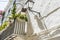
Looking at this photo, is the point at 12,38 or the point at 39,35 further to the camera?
the point at 12,38

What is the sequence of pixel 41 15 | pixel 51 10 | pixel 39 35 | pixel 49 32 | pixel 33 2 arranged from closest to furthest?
pixel 49 32, pixel 39 35, pixel 51 10, pixel 41 15, pixel 33 2

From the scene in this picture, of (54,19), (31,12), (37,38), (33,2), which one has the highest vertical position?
(33,2)

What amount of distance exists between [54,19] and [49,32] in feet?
1.96

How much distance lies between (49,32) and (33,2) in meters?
2.46

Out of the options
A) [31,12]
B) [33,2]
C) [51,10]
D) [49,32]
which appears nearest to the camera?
[49,32]

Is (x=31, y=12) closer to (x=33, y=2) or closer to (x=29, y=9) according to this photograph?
(x=29, y=9)

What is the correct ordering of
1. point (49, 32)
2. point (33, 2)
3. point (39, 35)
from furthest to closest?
point (33, 2), point (39, 35), point (49, 32)

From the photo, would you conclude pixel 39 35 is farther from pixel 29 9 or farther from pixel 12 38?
pixel 29 9

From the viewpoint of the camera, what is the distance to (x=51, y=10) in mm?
5281

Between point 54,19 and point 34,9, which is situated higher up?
point 34,9

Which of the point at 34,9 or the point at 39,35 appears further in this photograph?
the point at 34,9

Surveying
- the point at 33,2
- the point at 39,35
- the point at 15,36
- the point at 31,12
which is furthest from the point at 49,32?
the point at 33,2

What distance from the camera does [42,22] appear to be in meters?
5.40

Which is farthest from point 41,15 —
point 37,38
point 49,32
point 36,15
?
point 49,32
